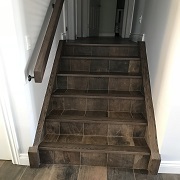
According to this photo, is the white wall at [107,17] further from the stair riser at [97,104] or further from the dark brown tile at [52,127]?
the dark brown tile at [52,127]

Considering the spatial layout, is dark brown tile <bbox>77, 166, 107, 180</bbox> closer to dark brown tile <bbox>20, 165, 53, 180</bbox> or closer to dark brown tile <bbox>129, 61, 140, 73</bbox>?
dark brown tile <bbox>20, 165, 53, 180</bbox>

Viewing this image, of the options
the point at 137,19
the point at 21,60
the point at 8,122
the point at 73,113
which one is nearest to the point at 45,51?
the point at 21,60

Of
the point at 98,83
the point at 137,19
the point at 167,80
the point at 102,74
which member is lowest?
the point at 98,83

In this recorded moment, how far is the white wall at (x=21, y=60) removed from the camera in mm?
1167

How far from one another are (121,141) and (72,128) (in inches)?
20.7

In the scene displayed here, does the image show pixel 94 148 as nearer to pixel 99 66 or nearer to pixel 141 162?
pixel 141 162

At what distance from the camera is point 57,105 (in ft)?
6.45

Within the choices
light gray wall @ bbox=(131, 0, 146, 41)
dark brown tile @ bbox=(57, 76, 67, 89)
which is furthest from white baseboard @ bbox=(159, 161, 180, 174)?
light gray wall @ bbox=(131, 0, 146, 41)

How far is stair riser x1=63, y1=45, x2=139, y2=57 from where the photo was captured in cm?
241

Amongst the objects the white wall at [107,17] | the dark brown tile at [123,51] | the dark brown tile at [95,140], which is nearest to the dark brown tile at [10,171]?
the dark brown tile at [95,140]

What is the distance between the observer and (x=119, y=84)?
207 centimetres

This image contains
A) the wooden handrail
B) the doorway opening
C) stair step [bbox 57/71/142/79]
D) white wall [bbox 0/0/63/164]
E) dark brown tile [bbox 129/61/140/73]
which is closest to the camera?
white wall [bbox 0/0/63/164]

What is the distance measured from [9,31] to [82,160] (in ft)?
4.17

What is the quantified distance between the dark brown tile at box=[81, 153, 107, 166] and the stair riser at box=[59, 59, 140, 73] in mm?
1086
